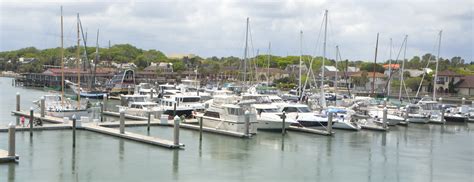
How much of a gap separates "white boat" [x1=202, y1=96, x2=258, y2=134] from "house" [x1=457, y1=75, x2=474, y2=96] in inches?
2869

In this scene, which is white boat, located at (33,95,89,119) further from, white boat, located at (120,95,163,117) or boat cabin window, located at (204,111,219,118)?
boat cabin window, located at (204,111,219,118)

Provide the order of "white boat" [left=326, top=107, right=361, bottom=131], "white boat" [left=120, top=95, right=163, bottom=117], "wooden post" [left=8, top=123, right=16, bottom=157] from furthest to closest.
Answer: "white boat" [left=120, top=95, right=163, bottom=117]
"white boat" [left=326, top=107, right=361, bottom=131]
"wooden post" [left=8, top=123, right=16, bottom=157]

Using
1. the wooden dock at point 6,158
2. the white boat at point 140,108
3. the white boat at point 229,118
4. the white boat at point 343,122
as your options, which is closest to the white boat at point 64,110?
the white boat at point 140,108

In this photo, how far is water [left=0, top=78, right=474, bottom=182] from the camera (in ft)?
87.8

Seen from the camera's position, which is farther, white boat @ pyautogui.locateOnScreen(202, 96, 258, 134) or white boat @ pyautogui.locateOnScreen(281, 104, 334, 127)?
white boat @ pyautogui.locateOnScreen(281, 104, 334, 127)

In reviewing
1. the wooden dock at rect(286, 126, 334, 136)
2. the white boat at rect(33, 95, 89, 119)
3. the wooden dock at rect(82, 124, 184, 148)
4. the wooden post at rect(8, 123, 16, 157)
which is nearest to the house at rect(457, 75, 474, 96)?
the wooden dock at rect(286, 126, 334, 136)

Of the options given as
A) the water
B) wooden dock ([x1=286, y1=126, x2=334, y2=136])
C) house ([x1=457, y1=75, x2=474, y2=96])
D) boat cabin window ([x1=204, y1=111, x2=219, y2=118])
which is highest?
house ([x1=457, y1=75, x2=474, y2=96])

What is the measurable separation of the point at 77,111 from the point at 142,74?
87.8m

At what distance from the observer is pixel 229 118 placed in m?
39.0

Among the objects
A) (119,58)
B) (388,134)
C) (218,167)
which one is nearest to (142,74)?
(119,58)

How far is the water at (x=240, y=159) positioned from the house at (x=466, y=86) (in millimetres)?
64018

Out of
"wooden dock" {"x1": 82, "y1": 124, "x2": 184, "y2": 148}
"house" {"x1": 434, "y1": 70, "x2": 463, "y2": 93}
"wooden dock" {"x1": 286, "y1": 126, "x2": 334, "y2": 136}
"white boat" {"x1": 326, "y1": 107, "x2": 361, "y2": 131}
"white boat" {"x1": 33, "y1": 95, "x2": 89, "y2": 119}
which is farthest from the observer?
"house" {"x1": 434, "y1": 70, "x2": 463, "y2": 93}

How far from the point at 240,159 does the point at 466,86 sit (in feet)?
268

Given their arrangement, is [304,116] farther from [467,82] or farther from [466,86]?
[467,82]
